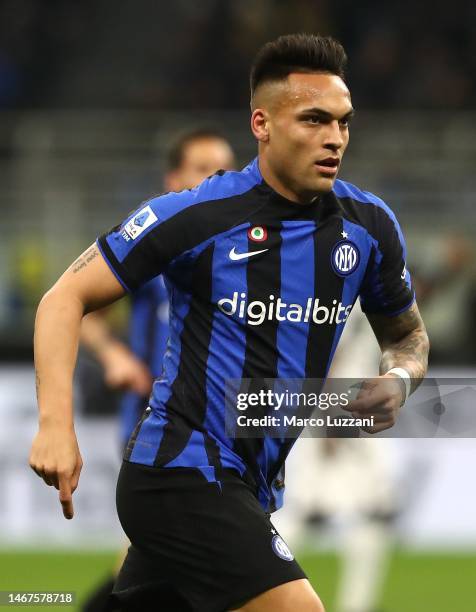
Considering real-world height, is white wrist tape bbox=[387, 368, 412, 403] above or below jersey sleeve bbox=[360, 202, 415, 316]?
below

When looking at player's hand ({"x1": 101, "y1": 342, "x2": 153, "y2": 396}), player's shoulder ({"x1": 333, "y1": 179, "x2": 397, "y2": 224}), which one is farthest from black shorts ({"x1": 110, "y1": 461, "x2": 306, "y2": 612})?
player's hand ({"x1": 101, "y1": 342, "x2": 153, "y2": 396})

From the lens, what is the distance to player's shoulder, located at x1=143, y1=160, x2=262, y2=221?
11.8 ft

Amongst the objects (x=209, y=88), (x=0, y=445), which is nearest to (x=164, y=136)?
(x=209, y=88)

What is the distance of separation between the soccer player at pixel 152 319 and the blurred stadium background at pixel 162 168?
221 cm

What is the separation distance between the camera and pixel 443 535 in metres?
9.41

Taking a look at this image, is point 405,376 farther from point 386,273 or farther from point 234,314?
point 234,314

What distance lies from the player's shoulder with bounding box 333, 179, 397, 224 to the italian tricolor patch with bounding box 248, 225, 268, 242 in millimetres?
286

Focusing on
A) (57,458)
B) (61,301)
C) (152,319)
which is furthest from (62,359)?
(152,319)

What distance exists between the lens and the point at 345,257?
12.2ft

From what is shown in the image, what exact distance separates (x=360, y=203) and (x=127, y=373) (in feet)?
7.52

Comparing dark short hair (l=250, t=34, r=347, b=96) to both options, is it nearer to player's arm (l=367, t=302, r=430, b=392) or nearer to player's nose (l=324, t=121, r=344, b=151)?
player's nose (l=324, t=121, r=344, b=151)

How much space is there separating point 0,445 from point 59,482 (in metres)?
5.94

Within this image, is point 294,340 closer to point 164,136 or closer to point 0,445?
point 0,445

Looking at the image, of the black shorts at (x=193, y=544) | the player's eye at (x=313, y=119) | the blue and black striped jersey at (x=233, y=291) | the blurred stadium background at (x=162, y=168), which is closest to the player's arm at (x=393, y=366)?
the blue and black striped jersey at (x=233, y=291)
